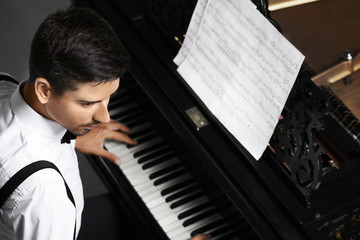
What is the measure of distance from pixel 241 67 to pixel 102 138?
1.00 meters

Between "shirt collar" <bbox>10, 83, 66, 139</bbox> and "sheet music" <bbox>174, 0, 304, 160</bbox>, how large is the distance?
2.56ft

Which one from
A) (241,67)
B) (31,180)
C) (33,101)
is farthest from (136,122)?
(31,180)

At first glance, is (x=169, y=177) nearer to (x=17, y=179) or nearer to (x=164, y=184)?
(x=164, y=184)

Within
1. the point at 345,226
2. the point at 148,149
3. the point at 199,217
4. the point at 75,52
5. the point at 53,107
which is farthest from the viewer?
the point at 148,149

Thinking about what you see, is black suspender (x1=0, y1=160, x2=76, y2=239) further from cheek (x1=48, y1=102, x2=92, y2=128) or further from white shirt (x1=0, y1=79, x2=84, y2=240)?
cheek (x1=48, y1=102, x2=92, y2=128)

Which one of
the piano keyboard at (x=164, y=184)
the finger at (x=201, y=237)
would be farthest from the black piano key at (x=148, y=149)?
the finger at (x=201, y=237)

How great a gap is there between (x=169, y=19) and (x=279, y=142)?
3.05 ft

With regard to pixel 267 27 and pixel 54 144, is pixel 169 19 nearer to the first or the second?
pixel 267 27

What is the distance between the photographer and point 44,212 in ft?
7.75

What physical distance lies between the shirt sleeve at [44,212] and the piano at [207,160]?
75cm

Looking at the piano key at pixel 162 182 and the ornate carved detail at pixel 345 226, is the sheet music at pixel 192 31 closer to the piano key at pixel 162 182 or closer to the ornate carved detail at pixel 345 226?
the piano key at pixel 162 182

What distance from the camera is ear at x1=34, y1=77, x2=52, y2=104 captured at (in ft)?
7.49

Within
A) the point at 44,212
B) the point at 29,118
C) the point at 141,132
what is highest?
the point at 141,132

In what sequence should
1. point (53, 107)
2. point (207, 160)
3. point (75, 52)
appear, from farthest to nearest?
point (207, 160) < point (53, 107) < point (75, 52)
